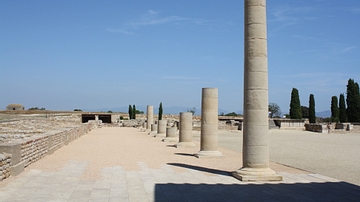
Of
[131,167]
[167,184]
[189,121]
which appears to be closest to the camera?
[167,184]

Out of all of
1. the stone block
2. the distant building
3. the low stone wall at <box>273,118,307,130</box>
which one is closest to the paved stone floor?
the stone block

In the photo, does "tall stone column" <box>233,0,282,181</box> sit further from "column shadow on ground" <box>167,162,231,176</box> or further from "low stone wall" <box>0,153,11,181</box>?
"low stone wall" <box>0,153,11,181</box>

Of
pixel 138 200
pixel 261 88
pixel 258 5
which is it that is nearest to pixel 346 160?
pixel 261 88

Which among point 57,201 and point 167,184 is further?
point 167,184

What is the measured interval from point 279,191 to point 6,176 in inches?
259

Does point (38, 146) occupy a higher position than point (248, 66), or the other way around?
point (248, 66)

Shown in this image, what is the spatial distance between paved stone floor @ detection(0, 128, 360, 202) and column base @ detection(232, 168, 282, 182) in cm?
22

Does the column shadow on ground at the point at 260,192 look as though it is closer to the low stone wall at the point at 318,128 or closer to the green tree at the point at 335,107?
the low stone wall at the point at 318,128

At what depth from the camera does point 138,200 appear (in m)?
7.92

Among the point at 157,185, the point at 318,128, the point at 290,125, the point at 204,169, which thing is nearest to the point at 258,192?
the point at 157,185

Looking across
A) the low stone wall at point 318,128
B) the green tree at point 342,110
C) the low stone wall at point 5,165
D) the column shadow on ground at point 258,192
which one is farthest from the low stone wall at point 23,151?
the green tree at point 342,110

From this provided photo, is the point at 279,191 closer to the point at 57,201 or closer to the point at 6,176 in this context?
the point at 57,201

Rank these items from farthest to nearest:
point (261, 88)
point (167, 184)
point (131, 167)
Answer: point (131, 167) → point (261, 88) → point (167, 184)

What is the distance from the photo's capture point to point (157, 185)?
31.4 ft
